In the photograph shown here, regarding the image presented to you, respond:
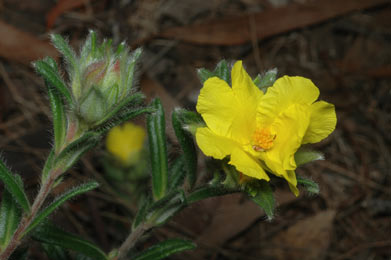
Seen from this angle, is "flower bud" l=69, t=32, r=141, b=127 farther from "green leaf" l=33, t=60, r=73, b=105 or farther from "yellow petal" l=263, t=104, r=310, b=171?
"yellow petal" l=263, t=104, r=310, b=171

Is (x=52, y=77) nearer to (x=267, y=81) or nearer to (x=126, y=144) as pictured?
(x=267, y=81)

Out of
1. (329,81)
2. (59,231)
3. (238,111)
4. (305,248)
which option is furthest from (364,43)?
(59,231)

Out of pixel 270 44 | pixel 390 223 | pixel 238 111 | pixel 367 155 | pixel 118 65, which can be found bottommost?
pixel 390 223

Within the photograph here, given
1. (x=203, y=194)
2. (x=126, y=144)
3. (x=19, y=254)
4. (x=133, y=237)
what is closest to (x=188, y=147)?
(x=203, y=194)

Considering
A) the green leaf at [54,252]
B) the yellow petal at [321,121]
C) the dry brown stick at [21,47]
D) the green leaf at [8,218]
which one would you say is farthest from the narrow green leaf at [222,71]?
the dry brown stick at [21,47]

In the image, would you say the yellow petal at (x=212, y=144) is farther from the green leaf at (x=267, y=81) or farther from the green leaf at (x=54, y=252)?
the green leaf at (x=54, y=252)

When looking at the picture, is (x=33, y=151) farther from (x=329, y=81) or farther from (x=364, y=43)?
(x=364, y=43)
